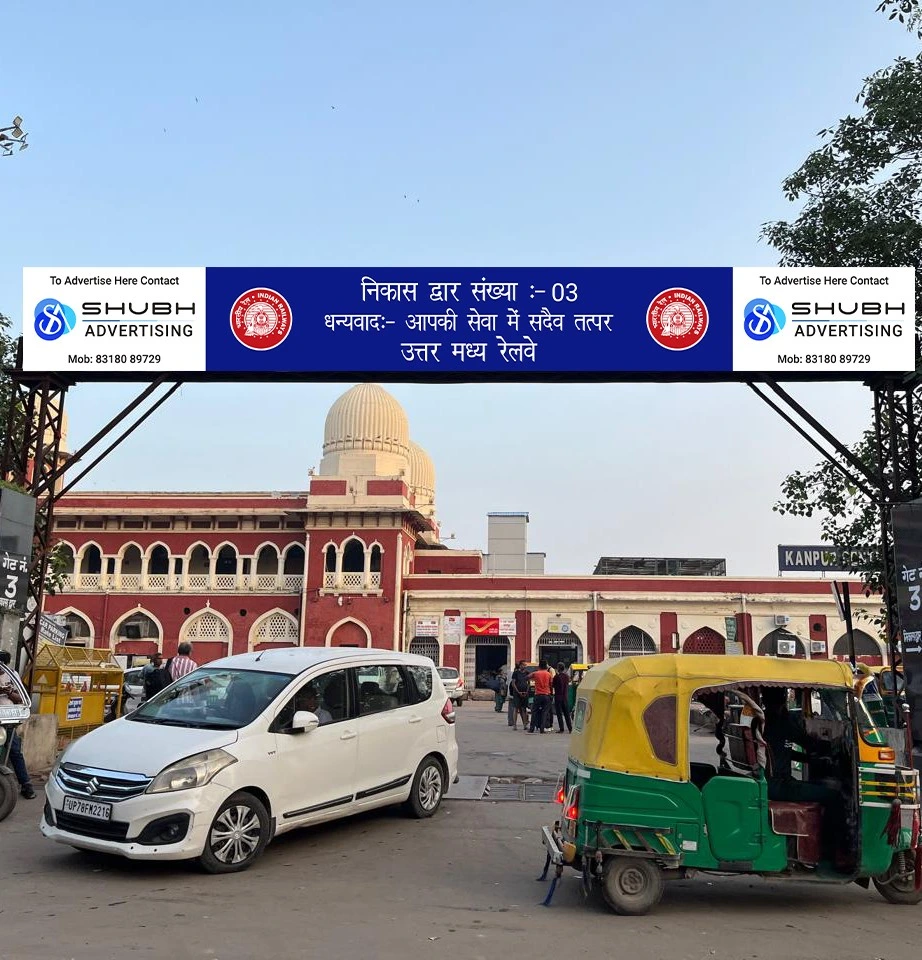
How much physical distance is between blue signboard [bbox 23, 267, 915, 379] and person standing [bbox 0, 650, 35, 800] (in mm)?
4339

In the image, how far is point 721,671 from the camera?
6211 millimetres

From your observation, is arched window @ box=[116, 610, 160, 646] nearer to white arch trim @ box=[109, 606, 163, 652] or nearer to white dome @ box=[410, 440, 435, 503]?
white arch trim @ box=[109, 606, 163, 652]

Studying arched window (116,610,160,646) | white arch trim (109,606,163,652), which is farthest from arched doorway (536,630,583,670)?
arched window (116,610,160,646)

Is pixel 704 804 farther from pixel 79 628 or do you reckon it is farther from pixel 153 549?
pixel 79 628

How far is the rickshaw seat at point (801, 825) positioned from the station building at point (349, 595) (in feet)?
116

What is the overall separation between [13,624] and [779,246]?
36.7ft

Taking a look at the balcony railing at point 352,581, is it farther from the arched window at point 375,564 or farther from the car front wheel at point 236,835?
the car front wheel at point 236,835

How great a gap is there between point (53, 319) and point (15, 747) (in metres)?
5.40

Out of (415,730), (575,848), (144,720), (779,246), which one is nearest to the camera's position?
(575,848)

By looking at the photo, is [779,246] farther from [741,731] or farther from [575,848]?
[575,848]

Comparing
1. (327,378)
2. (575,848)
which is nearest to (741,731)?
(575,848)

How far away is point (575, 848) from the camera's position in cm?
612

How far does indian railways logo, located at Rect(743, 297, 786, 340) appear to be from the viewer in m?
12.0

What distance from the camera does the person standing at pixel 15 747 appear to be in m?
9.34
